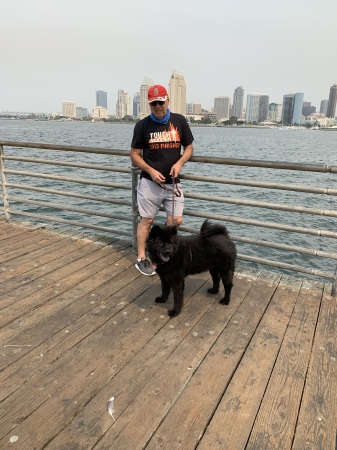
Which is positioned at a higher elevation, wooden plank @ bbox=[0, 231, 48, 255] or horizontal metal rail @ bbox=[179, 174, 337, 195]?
horizontal metal rail @ bbox=[179, 174, 337, 195]

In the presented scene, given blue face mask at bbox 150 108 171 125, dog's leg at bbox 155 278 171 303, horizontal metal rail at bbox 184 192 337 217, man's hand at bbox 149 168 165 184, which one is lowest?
dog's leg at bbox 155 278 171 303

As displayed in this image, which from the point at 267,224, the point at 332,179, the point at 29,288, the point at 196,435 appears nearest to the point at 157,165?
the point at 267,224

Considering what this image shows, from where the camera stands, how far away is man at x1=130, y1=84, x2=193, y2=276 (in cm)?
383

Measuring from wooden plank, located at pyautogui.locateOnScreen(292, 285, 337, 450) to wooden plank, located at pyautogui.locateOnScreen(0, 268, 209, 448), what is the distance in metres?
1.35

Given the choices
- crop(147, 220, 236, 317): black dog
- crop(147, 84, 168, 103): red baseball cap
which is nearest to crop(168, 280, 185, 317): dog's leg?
crop(147, 220, 236, 317): black dog

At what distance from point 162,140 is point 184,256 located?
1412 millimetres

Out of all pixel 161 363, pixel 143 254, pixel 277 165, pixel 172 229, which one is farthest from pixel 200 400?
pixel 277 165

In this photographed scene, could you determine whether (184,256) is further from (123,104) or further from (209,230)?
(123,104)

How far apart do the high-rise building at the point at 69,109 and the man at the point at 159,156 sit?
17742 centimetres

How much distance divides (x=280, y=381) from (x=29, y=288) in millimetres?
2827

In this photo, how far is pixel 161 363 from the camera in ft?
8.88

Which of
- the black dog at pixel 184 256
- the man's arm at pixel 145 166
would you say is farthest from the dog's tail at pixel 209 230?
the man's arm at pixel 145 166

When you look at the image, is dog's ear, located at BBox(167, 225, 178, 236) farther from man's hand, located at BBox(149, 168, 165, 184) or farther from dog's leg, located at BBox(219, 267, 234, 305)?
man's hand, located at BBox(149, 168, 165, 184)

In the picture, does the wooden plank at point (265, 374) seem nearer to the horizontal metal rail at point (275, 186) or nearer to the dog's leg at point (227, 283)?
the dog's leg at point (227, 283)
